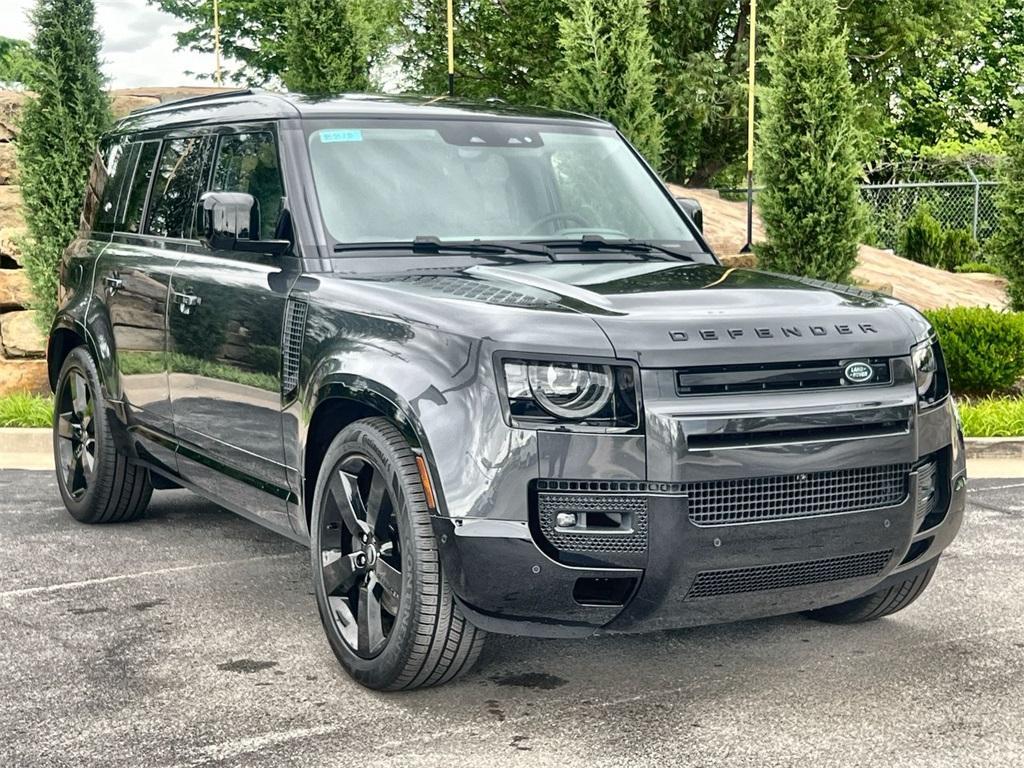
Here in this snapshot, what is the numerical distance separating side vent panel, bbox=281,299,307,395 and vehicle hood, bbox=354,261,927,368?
14.5 inches

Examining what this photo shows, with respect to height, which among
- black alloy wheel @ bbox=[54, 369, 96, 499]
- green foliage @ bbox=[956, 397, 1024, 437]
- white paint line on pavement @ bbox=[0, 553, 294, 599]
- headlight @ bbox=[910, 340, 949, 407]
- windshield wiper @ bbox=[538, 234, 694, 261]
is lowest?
white paint line on pavement @ bbox=[0, 553, 294, 599]

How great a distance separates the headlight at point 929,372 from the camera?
4.34m

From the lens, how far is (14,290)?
43.7 feet

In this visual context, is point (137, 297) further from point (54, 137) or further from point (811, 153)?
point (811, 153)

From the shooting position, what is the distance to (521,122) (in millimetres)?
5863

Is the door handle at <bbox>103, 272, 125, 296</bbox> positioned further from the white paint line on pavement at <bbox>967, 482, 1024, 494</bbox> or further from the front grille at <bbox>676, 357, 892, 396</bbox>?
the white paint line on pavement at <bbox>967, 482, 1024, 494</bbox>

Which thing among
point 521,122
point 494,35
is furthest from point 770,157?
point 494,35

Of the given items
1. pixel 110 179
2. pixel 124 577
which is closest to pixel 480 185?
pixel 124 577

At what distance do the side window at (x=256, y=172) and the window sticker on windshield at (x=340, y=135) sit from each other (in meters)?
0.19

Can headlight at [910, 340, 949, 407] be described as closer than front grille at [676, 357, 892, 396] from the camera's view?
No

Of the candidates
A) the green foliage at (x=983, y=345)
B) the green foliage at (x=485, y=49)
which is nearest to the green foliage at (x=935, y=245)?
the green foliage at (x=485, y=49)

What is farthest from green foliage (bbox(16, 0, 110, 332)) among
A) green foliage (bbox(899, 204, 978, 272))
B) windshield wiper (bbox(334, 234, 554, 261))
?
green foliage (bbox(899, 204, 978, 272))

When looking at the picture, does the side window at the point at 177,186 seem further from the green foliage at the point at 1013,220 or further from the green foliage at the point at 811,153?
the green foliage at the point at 1013,220

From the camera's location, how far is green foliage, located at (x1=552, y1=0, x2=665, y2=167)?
45.3 ft
